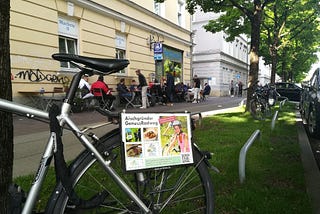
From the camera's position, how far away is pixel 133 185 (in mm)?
2092

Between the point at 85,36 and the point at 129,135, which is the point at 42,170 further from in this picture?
the point at 85,36

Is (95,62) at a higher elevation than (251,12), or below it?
below

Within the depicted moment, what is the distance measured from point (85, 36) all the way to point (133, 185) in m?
13.4

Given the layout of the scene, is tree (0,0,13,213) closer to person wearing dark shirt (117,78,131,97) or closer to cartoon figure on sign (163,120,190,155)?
cartoon figure on sign (163,120,190,155)

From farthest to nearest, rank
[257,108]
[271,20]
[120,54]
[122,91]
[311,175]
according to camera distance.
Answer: [271,20]
[120,54]
[122,91]
[257,108]
[311,175]

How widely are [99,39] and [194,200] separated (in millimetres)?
13910

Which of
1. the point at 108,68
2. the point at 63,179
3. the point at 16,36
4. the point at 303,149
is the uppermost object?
the point at 16,36

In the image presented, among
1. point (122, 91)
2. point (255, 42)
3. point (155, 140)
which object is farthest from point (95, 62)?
point (122, 91)

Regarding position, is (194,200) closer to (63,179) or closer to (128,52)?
(63,179)

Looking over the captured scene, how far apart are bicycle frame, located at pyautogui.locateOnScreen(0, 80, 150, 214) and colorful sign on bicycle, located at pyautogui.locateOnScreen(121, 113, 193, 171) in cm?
13

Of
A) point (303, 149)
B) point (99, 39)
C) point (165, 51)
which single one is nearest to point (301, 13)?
point (165, 51)

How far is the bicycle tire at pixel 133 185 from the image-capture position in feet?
6.25

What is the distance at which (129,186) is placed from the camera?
79.7 inches

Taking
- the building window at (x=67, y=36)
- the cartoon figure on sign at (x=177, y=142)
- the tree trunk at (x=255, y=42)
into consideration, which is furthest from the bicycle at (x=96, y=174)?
the building window at (x=67, y=36)
